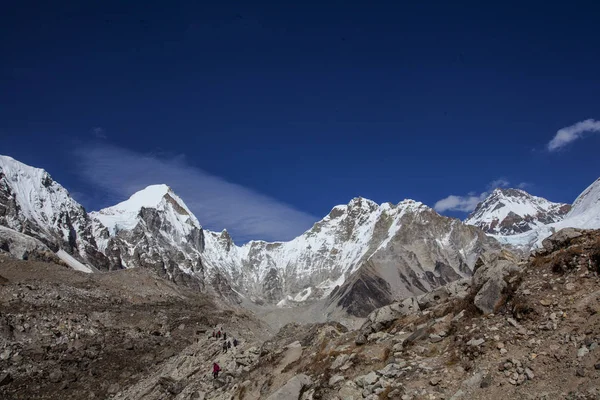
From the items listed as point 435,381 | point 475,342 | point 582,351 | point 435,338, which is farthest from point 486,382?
point 435,338

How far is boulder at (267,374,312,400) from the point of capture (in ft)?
56.9

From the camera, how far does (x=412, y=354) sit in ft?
50.3

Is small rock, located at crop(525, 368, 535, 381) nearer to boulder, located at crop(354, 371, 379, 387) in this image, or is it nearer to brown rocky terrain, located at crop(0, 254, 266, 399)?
boulder, located at crop(354, 371, 379, 387)

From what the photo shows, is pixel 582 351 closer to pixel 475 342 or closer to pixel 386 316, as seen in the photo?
pixel 475 342

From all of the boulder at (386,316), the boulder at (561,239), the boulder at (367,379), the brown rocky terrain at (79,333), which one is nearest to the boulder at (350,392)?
the boulder at (367,379)

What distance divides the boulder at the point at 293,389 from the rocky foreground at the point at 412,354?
0.14 feet

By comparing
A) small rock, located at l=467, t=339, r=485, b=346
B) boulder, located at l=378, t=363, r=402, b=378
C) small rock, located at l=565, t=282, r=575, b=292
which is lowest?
boulder, located at l=378, t=363, r=402, b=378

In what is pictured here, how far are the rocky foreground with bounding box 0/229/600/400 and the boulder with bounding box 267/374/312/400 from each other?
42 mm

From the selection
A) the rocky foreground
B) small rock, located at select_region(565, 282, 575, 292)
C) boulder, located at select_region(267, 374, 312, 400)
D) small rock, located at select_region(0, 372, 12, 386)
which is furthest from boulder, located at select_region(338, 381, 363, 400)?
small rock, located at select_region(0, 372, 12, 386)

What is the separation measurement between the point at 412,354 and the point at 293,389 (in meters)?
5.01

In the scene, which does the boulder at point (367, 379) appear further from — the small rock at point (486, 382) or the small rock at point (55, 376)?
the small rock at point (55, 376)

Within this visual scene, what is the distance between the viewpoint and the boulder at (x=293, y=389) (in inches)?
683

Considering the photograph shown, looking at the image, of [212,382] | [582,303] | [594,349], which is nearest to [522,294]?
[582,303]

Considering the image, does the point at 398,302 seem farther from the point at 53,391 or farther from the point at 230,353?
the point at 53,391
